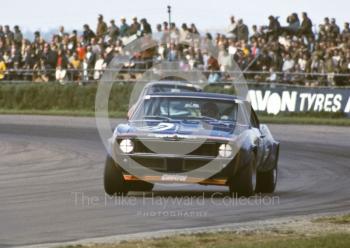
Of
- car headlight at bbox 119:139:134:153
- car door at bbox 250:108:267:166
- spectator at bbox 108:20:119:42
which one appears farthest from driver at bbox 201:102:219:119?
spectator at bbox 108:20:119:42

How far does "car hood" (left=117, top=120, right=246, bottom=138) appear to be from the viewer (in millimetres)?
13008

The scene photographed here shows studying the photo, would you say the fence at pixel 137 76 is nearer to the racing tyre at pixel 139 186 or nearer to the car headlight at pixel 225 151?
the racing tyre at pixel 139 186

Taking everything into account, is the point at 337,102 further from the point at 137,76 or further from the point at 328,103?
the point at 137,76

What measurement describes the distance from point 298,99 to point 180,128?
18611 millimetres

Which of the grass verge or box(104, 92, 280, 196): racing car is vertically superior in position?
box(104, 92, 280, 196): racing car

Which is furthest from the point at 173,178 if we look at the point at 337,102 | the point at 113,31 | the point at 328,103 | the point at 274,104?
the point at 113,31

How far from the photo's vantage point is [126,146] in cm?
1297

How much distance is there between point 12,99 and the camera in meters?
37.7

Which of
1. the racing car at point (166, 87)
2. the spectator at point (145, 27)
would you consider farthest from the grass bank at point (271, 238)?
the spectator at point (145, 27)

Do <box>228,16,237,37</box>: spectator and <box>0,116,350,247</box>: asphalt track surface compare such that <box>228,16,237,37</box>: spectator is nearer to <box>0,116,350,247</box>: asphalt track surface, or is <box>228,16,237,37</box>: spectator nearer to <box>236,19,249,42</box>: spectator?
<box>236,19,249,42</box>: spectator

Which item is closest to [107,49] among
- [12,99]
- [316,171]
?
[12,99]

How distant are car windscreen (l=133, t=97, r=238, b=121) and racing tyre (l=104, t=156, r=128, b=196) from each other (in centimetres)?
106

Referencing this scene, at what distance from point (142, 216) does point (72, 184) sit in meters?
4.28

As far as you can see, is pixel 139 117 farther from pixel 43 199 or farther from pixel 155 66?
pixel 155 66
